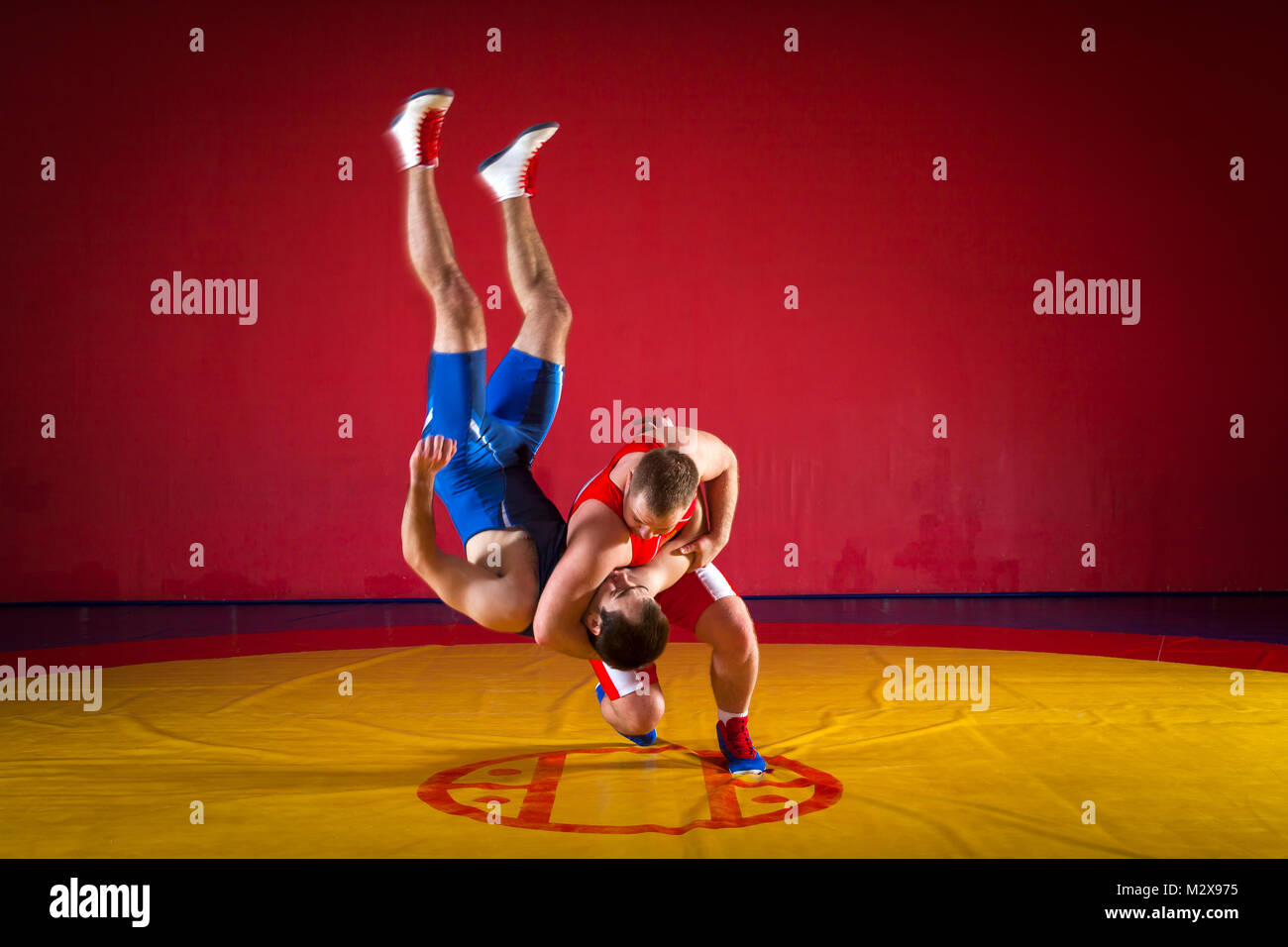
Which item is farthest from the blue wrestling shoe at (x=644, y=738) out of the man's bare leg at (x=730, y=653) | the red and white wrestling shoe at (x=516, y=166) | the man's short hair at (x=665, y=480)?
the red and white wrestling shoe at (x=516, y=166)

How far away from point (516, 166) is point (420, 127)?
0.33 m

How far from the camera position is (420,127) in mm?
3125

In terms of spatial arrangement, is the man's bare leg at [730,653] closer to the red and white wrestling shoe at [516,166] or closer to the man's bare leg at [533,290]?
the man's bare leg at [533,290]

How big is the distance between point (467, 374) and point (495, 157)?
703mm

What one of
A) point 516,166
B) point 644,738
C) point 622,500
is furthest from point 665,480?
point 516,166

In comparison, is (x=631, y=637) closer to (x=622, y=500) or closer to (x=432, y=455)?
(x=622, y=500)

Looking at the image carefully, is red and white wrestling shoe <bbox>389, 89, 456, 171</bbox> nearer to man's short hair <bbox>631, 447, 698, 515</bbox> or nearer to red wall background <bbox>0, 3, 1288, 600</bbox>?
man's short hair <bbox>631, 447, 698, 515</bbox>

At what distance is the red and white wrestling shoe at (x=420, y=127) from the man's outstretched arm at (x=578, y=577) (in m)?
1.20

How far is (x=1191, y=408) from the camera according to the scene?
7.51 m

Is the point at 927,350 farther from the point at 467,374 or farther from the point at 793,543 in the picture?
the point at 467,374

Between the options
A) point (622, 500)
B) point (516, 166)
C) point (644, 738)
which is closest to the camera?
point (622, 500)

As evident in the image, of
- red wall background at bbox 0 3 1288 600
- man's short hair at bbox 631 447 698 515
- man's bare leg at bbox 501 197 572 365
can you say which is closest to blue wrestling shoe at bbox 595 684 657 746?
man's short hair at bbox 631 447 698 515

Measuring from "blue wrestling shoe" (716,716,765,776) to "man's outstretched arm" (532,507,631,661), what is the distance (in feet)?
1.49
